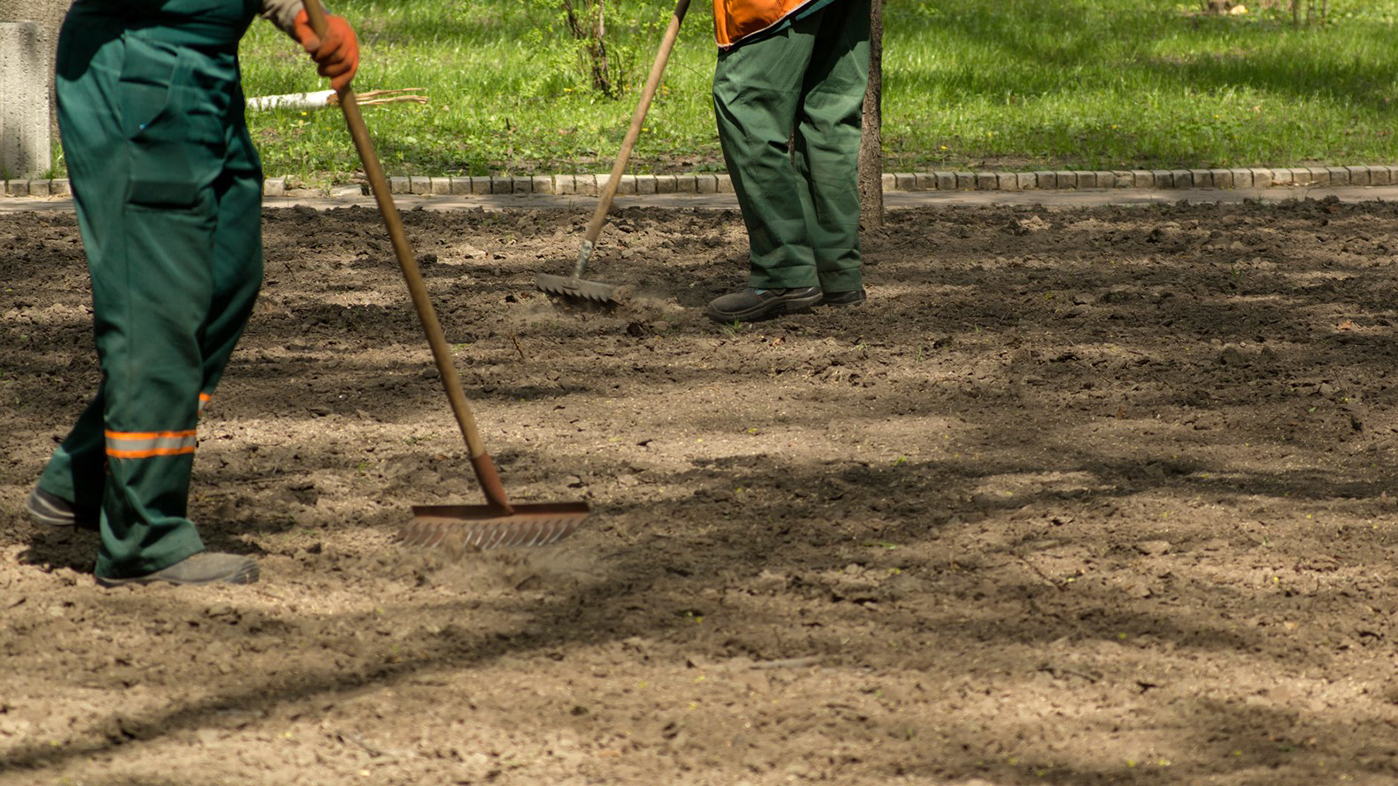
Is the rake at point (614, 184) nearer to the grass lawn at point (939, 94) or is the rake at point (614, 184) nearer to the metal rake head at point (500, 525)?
the metal rake head at point (500, 525)

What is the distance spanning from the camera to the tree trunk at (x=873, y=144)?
791cm

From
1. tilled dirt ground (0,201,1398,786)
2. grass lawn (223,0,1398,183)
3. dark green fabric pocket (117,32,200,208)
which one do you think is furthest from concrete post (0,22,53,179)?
dark green fabric pocket (117,32,200,208)

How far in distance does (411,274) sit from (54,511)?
3.51ft

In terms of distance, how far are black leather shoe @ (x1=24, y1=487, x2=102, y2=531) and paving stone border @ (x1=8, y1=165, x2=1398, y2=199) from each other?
6667mm

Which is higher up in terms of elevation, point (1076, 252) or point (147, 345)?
point (147, 345)

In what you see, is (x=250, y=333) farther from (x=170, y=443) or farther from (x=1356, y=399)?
(x=1356, y=399)

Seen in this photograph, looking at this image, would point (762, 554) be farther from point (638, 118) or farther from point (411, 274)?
point (638, 118)

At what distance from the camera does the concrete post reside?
970 cm

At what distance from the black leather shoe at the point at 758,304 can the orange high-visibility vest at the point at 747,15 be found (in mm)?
1049

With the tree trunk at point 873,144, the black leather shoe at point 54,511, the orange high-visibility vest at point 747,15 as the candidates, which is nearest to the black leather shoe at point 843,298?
the orange high-visibility vest at point 747,15

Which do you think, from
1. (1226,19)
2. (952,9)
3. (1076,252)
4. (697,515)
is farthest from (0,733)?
(1226,19)

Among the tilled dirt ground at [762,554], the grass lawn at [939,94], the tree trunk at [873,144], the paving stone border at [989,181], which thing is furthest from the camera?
the grass lawn at [939,94]

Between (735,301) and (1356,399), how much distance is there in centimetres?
247

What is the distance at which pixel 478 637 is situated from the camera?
3.27 meters
